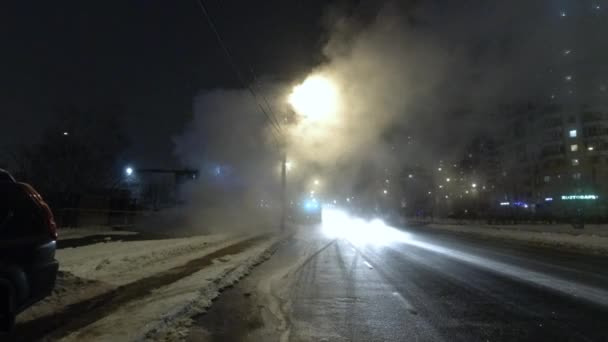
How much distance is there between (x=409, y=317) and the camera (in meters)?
6.58

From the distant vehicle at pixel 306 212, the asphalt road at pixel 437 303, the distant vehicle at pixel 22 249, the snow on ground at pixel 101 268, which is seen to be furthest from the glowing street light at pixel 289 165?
the distant vehicle at pixel 22 249

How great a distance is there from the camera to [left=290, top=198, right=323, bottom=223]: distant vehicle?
151 feet

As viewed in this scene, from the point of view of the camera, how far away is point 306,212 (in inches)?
1845

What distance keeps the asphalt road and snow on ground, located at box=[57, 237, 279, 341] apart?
36 centimetres

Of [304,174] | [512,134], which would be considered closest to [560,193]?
[512,134]

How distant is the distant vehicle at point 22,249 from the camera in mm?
4453

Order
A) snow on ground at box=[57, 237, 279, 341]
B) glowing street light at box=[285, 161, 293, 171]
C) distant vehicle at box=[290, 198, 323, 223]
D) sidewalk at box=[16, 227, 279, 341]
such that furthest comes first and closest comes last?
distant vehicle at box=[290, 198, 323, 223] → glowing street light at box=[285, 161, 293, 171] → sidewalk at box=[16, 227, 279, 341] → snow on ground at box=[57, 237, 279, 341]

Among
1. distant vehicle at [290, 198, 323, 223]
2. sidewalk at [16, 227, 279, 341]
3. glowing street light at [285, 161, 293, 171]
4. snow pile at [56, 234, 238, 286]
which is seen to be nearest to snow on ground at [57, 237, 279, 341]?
sidewalk at [16, 227, 279, 341]

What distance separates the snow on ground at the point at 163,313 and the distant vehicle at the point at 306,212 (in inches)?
1414

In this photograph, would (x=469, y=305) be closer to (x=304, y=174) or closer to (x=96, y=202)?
(x=96, y=202)

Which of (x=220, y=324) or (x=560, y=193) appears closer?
(x=220, y=324)

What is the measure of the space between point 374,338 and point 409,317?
1227 mm

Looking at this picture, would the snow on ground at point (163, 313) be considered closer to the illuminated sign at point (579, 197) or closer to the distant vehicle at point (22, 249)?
the distant vehicle at point (22, 249)

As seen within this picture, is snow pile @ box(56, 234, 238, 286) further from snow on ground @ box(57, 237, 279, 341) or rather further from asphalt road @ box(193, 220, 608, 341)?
asphalt road @ box(193, 220, 608, 341)
